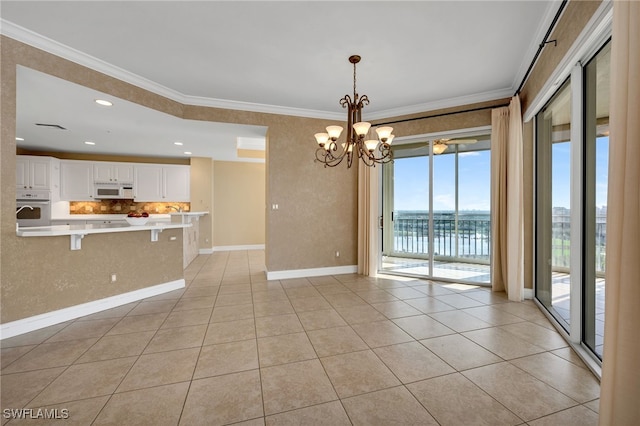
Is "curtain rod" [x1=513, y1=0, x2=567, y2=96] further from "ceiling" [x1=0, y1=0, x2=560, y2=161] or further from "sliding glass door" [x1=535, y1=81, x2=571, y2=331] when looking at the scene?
"sliding glass door" [x1=535, y1=81, x2=571, y2=331]

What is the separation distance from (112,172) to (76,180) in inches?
32.0

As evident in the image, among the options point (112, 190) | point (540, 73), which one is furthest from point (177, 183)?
point (540, 73)

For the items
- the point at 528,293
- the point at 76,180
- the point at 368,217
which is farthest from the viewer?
the point at 76,180

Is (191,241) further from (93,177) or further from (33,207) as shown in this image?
(33,207)

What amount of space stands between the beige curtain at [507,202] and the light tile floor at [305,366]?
456mm

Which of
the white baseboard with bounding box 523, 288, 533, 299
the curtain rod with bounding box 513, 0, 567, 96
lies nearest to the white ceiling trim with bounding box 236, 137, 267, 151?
the curtain rod with bounding box 513, 0, 567, 96

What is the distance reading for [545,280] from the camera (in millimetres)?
3328

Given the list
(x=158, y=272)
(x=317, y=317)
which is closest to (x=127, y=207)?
(x=158, y=272)

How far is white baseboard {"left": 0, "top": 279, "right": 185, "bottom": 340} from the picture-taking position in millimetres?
2611

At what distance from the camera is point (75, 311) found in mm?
3055

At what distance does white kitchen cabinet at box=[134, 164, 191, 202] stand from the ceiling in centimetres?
263

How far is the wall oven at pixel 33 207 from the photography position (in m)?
6.06

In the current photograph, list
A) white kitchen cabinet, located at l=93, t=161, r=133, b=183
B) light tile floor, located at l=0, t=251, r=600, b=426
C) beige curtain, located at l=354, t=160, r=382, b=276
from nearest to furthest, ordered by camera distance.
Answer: light tile floor, located at l=0, t=251, r=600, b=426
beige curtain, located at l=354, t=160, r=382, b=276
white kitchen cabinet, located at l=93, t=161, r=133, b=183

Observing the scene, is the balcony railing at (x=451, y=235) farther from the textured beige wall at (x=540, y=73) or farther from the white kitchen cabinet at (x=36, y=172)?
the white kitchen cabinet at (x=36, y=172)
